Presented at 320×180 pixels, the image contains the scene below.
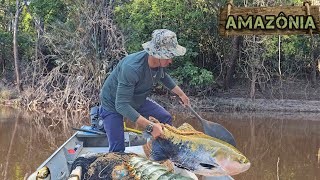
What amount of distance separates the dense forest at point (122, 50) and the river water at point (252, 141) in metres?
1.56

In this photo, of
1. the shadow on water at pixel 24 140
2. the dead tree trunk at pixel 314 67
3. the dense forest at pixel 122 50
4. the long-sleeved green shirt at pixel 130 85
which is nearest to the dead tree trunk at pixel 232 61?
the dense forest at pixel 122 50

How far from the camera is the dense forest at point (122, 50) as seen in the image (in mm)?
13961

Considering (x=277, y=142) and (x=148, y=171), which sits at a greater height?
(x=148, y=171)

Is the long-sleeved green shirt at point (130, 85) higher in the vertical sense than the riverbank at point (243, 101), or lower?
higher

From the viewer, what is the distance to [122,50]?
13531 millimetres

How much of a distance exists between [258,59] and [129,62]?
39.5ft

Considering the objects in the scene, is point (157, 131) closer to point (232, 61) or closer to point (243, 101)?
point (243, 101)

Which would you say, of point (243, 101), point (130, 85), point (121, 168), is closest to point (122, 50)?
point (243, 101)

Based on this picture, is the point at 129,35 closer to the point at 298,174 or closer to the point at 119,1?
the point at 119,1

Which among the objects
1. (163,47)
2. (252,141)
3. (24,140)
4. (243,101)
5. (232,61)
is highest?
(163,47)

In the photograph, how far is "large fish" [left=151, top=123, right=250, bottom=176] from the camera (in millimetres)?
3148

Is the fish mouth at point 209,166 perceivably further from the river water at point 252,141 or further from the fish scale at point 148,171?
the river water at point 252,141

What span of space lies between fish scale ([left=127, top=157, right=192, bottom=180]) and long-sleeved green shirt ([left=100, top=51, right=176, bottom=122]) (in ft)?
1.79

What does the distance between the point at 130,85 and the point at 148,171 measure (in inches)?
38.9
